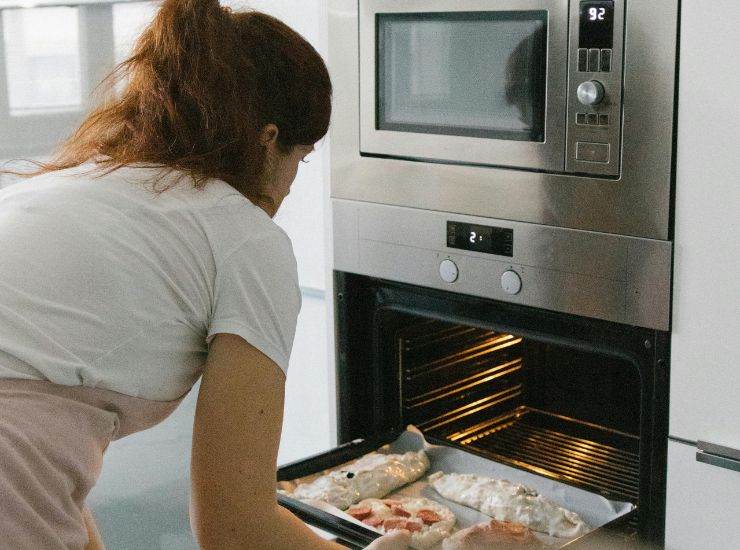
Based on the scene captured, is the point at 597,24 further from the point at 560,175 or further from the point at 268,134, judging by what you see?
the point at 268,134

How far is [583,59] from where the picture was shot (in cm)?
134

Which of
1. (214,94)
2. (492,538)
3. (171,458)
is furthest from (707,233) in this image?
(171,458)

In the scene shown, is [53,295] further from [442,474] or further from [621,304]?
[442,474]

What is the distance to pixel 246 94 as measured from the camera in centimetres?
106

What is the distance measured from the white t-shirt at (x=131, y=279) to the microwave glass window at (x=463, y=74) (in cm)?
52

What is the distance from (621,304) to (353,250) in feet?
1.67

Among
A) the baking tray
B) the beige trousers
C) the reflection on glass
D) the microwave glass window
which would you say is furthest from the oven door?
the reflection on glass

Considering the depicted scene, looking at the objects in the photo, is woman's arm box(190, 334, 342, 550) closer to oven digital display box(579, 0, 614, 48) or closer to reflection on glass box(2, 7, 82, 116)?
oven digital display box(579, 0, 614, 48)

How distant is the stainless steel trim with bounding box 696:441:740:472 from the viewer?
1.27m

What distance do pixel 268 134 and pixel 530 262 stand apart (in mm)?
520

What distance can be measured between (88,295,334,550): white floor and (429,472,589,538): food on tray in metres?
0.48

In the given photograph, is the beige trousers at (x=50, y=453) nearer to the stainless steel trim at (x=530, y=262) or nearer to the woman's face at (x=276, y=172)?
the woman's face at (x=276, y=172)

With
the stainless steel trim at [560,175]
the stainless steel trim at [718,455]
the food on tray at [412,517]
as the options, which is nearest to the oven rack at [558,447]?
the food on tray at [412,517]

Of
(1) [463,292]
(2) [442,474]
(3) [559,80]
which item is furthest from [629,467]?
(3) [559,80]
